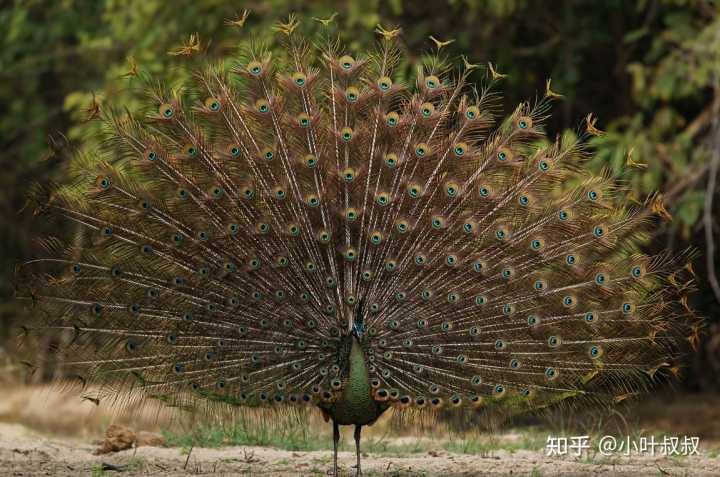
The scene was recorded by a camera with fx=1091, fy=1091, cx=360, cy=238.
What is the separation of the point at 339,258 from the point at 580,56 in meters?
7.67

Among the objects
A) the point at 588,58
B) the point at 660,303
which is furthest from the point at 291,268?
the point at 588,58

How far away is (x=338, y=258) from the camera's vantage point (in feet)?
21.4

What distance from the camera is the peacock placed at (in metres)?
6.48

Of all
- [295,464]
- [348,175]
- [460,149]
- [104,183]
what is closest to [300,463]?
[295,464]

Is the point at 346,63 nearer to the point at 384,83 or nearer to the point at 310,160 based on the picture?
the point at 384,83

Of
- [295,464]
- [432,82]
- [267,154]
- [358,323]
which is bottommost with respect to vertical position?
[295,464]

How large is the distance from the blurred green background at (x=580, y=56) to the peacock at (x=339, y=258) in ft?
13.8

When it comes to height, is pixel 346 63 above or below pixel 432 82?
above

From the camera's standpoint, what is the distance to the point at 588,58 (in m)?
14.6

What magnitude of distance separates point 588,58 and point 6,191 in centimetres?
1033

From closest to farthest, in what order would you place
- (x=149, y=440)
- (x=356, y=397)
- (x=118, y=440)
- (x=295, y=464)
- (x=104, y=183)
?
(x=356, y=397), (x=104, y=183), (x=295, y=464), (x=118, y=440), (x=149, y=440)

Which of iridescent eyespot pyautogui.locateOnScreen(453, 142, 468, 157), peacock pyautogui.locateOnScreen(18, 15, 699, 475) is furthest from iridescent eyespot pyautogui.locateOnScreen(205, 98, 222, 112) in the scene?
iridescent eyespot pyautogui.locateOnScreen(453, 142, 468, 157)

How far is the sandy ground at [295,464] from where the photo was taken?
6879 mm

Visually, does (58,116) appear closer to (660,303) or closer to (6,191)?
(6,191)
